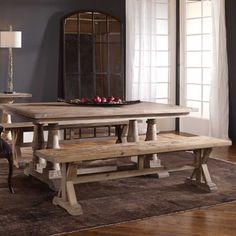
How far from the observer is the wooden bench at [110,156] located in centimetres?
369

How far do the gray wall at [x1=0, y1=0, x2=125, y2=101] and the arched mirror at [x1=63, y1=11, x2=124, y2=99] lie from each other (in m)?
0.15

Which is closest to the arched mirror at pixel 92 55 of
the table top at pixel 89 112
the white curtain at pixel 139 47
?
the white curtain at pixel 139 47

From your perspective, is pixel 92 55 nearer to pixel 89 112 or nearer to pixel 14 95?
pixel 14 95

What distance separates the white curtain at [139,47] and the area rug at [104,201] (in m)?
2.79

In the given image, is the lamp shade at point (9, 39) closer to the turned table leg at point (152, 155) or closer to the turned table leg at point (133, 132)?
the turned table leg at point (133, 132)

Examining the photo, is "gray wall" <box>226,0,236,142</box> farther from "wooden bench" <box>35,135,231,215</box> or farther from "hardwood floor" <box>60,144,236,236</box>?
"hardwood floor" <box>60,144,236,236</box>

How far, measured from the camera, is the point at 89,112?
4332 mm

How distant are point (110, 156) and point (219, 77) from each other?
11.6 feet

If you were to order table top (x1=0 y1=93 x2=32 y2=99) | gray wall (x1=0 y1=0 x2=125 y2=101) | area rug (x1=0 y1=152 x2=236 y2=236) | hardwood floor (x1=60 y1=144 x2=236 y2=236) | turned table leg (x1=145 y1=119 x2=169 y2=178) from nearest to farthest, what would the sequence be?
hardwood floor (x1=60 y1=144 x2=236 y2=236)
area rug (x1=0 y1=152 x2=236 y2=236)
turned table leg (x1=145 y1=119 x2=169 y2=178)
table top (x1=0 y1=93 x2=32 y2=99)
gray wall (x1=0 y1=0 x2=125 y2=101)

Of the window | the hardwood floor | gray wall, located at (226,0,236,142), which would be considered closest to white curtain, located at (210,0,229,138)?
gray wall, located at (226,0,236,142)

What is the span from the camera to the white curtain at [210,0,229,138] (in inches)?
269

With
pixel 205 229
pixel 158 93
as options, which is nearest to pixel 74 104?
pixel 205 229

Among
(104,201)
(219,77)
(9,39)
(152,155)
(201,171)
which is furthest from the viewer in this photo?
(219,77)

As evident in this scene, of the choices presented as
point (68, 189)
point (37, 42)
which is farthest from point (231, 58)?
point (68, 189)
